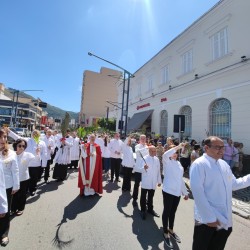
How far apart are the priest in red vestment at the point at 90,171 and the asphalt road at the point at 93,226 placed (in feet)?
1.03

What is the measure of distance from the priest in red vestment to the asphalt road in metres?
0.31

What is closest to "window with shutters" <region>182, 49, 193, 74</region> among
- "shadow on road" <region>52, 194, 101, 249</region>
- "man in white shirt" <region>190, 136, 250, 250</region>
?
"shadow on road" <region>52, 194, 101, 249</region>

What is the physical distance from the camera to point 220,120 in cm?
1437

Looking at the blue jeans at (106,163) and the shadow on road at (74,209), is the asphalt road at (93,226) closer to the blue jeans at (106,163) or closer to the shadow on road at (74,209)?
the shadow on road at (74,209)

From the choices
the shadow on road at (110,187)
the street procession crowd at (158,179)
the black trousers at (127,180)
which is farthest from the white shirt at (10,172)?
the black trousers at (127,180)

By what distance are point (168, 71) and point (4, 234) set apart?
63.1ft

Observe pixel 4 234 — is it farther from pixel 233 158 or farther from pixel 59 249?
pixel 233 158

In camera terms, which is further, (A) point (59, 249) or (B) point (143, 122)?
(B) point (143, 122)

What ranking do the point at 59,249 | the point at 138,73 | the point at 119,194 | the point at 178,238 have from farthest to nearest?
the point at 138,73, the point at 119,194, the point at 178,238, the point at 59,249

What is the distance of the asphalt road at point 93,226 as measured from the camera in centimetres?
394

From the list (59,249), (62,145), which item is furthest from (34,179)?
(59,249)

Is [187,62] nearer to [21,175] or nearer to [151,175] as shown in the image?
[151,175]

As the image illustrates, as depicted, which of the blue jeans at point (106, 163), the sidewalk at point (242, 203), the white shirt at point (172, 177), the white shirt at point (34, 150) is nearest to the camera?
the white shirt at point (172, 177)

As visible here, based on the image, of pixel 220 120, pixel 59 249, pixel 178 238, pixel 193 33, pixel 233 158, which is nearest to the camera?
pixel 59 249
